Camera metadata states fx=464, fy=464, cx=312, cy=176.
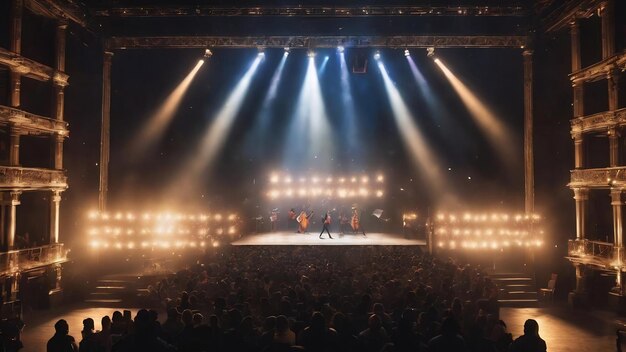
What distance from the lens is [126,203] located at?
26.7 m

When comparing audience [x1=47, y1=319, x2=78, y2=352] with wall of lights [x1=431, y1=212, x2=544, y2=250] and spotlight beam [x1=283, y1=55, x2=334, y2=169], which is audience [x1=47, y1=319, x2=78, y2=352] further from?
spotlight beam [x1=283, y1=55, x2=334, y2=169]

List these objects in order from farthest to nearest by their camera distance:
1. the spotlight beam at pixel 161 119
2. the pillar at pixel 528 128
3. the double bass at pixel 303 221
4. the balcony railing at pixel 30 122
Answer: the double bass at pixel 303 221, the spotlight beam at pixel 161 119, the pillar at pixel 528 128, the balcony railing at pixel 30 122

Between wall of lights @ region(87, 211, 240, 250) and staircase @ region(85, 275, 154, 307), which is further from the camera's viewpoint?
wall of lights @ region(87, 211, 240, 250)

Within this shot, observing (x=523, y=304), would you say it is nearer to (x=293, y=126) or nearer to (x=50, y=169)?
(x=293, y=126)

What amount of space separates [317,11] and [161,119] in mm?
11612

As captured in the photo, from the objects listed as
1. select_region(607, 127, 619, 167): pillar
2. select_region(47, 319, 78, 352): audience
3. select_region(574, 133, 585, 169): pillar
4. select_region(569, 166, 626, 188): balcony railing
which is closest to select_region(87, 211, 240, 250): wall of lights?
select_region(47, 319, 78, 352): audience

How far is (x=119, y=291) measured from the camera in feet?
69.9

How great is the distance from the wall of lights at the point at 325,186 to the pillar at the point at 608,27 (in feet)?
53.7

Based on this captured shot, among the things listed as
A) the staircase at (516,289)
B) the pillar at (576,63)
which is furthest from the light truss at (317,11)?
the staircase at (516,289)

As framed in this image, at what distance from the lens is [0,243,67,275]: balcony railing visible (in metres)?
18.0

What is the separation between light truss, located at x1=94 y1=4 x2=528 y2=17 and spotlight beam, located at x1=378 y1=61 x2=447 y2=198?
731 centimetres

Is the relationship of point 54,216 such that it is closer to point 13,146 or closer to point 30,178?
point 30,178

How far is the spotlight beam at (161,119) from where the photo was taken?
27.2 m

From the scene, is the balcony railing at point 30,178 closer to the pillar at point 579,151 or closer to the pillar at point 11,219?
the pillar at point 11,219
